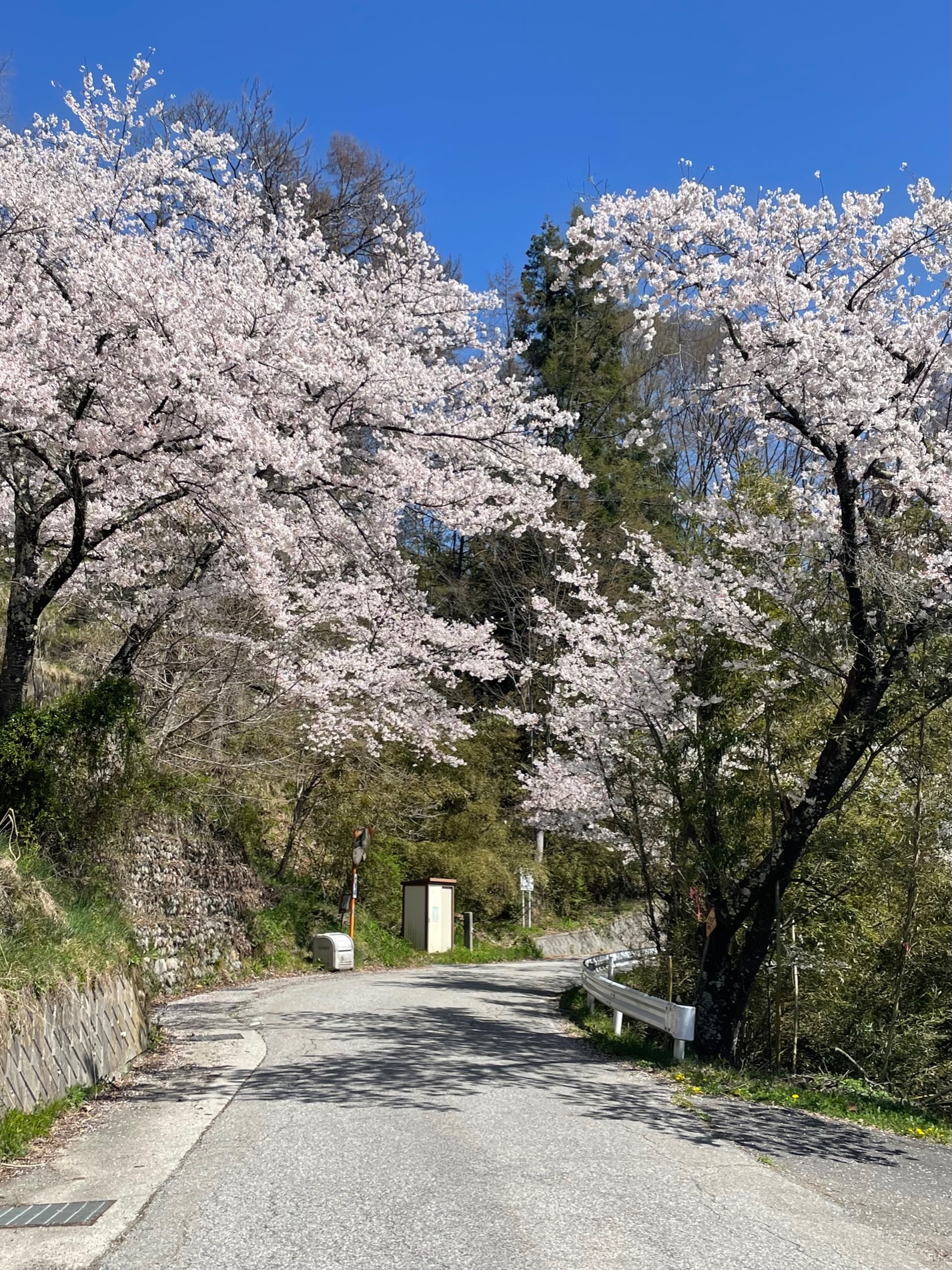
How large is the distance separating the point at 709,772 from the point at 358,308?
6.46 metres

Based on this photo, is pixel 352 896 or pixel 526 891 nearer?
pixel 352 896

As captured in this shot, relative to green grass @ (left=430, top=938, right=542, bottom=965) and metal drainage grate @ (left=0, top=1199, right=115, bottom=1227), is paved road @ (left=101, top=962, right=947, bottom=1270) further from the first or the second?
green grass @ (left=430, top=938, right=542, bottom=965)

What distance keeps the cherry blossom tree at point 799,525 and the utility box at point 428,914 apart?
37.3 feet

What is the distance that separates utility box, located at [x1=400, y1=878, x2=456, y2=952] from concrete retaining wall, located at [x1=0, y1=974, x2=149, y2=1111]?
1300cm

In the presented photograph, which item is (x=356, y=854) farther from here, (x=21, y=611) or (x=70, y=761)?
(x=21, y=611)

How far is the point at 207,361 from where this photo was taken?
849 cm

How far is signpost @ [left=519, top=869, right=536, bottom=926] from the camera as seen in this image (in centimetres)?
2589

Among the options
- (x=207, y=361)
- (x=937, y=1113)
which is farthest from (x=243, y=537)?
(x=937, y=1113)

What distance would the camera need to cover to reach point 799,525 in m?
10.7

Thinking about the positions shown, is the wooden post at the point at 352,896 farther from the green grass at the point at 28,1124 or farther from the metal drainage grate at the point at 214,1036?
the green grass at the point at 28,1124

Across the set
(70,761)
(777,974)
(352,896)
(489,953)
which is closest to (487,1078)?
(777,974)

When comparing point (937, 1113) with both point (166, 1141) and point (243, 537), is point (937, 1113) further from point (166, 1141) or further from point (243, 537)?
point (243, 537)

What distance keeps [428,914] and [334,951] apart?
3.90 metres

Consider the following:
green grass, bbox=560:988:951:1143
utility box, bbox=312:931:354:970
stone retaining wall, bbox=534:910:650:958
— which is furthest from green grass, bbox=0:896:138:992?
stone retaining wall, bbox=534:910:650:958
